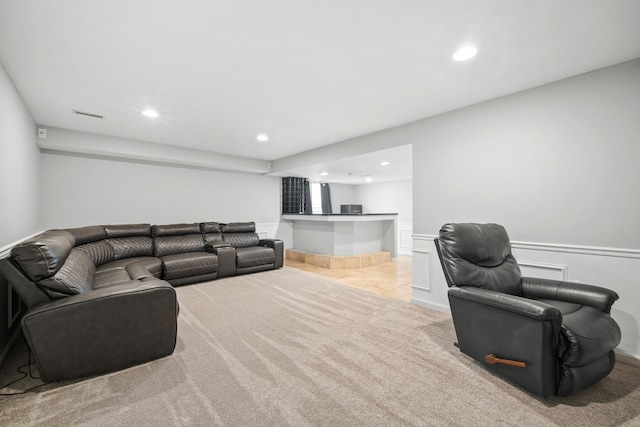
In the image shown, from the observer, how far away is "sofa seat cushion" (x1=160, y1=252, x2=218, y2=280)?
4082 mm

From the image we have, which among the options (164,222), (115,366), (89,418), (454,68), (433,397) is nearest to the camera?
(89,418)

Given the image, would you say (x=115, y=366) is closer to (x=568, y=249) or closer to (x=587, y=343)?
(x=587, y=343)

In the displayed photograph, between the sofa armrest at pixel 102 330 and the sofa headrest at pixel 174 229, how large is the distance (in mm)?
2981

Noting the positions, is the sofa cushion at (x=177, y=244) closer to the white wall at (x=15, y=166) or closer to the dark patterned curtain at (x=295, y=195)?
the white wall at (x=15, y=166)

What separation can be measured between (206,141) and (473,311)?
452cm

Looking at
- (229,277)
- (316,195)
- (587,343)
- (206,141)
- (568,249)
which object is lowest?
(229,277)

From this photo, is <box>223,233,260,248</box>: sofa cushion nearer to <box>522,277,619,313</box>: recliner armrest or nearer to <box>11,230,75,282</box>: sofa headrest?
<box>11,230,75,282</box>: sofa headrest

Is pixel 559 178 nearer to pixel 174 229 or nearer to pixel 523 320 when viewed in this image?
pixel 523 320

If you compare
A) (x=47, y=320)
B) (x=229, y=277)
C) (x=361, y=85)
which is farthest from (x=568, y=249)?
(x=229, y=277)

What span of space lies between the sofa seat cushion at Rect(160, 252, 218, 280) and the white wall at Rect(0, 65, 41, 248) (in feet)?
5.23

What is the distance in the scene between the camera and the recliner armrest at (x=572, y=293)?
184cm

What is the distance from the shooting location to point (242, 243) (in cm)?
552

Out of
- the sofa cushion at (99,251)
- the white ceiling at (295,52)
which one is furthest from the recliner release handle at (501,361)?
the sofa cushion at (99,251)

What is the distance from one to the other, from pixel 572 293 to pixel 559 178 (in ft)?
3.58
